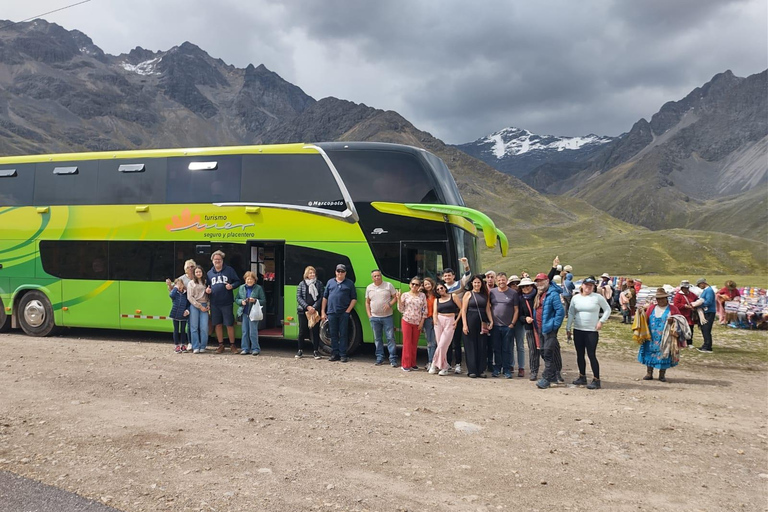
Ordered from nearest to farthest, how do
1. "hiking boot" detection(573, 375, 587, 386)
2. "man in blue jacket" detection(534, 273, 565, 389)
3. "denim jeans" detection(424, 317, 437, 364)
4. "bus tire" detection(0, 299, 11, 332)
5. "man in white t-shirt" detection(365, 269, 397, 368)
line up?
"man in blue jacket" detection(534, 273, 565, 389) → "hiking boot" detection(573, 375, 587, 386) → "denim jeans" detection(424, 317, 437, 364) → "man in white t-shirt" detection(365, 269, 397, 368) → "bus tire" detection(0, 299, 11, 332)

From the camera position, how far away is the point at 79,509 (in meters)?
4.61

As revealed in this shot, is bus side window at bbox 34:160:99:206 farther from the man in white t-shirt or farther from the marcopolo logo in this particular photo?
the man in white t-shirt

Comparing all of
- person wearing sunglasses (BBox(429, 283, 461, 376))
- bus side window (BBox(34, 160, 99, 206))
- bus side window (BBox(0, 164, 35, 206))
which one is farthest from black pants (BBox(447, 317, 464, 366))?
bus side window (BBox(0, 164, 35, 206))

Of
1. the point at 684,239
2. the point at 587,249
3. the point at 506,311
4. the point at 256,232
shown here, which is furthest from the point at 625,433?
the point at 684,239

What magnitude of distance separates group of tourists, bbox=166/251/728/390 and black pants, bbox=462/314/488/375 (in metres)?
0.02

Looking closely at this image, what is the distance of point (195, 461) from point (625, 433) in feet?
16.6

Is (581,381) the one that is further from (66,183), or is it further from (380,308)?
(66,183)

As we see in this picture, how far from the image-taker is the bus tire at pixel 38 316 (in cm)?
1367

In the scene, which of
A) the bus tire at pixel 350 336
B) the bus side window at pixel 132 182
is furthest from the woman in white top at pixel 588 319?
the bus side window at pixel 132 182

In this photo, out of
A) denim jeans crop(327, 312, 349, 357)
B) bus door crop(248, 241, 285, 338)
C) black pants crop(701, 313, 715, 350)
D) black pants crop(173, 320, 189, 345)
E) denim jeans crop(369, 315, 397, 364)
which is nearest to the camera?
denim jeans crop(369, 315, 397, 364)

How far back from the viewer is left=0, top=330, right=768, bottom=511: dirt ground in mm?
5082

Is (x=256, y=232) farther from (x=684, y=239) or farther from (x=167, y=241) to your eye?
(x=684, y=239)

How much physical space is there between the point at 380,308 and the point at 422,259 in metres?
1.31

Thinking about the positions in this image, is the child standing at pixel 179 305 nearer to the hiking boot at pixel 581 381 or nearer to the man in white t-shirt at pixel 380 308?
the man in white t-shirt at pixel 380 308
